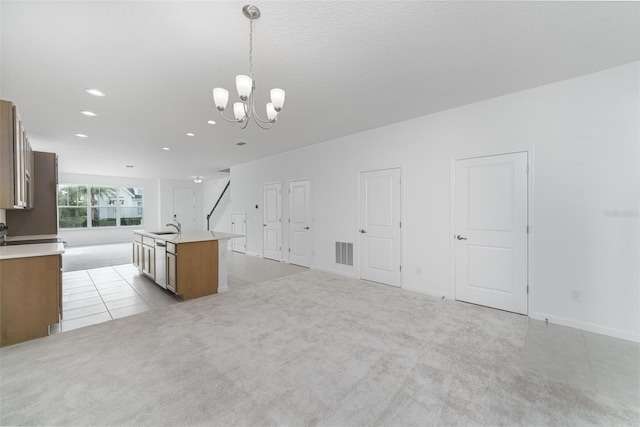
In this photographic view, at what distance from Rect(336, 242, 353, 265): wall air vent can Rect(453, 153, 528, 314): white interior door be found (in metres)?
1.96

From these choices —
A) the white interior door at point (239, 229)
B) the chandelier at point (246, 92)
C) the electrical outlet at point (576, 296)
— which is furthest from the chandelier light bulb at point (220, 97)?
the white interior door at point (239, 229)

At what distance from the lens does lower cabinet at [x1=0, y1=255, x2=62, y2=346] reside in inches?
101

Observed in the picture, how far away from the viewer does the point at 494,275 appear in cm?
347

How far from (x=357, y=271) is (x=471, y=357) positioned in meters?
2.78

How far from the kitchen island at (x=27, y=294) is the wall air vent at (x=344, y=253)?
162 inches

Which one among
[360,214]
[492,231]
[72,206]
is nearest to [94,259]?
[72,206]

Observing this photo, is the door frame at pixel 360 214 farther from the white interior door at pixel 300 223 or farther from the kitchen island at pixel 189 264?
the kitchen island at pixel 189 264

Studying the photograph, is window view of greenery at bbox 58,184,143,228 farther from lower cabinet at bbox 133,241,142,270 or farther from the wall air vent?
the wall air vent

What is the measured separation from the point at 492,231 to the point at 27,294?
17.8 feet

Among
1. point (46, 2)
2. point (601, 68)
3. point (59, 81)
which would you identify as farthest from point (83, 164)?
point (601, 68)

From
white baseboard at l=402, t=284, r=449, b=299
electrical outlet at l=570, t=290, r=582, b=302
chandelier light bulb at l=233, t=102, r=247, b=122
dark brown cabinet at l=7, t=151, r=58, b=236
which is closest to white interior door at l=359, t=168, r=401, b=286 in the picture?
Answer: white baseboard at l=402, t=284, r=449, b=299

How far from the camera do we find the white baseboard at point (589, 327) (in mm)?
2650

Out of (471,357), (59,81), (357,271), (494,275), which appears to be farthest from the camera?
(357,271)

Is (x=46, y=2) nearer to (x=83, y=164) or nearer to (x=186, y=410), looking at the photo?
(x=186, y=410)
